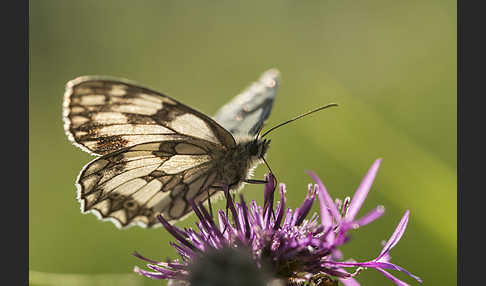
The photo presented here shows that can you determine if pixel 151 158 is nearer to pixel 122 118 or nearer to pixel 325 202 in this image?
pixel 122 118

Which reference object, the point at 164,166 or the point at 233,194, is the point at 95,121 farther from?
the point at 233,194

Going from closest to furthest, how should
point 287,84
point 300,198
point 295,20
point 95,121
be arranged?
point 95,121 → point 300,198 → point 287,84 → point 295,20

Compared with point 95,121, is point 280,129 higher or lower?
lower

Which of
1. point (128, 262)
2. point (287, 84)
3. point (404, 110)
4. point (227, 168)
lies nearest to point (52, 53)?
point (287, 84)

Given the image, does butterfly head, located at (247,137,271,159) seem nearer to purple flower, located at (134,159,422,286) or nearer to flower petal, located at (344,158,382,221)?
purple flower, located at (134,159,422,286)

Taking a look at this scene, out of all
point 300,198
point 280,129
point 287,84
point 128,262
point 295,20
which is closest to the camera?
point 128,262

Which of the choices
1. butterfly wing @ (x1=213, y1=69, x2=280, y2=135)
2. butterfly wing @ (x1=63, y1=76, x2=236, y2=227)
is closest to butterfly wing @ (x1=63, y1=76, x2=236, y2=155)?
butterfly wing @ (x1=63, y1=76, x2=236, y2=227)

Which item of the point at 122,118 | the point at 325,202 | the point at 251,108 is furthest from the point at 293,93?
the point at 325,202
